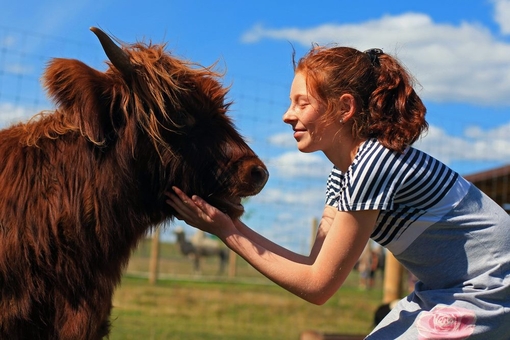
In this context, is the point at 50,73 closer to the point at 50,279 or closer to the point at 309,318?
the point at 50,279

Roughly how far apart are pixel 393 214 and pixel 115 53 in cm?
151

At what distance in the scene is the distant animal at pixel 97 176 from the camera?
3.29 m

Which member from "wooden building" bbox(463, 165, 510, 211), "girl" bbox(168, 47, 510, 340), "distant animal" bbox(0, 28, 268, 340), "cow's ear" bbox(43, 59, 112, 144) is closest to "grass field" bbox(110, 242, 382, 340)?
"wooden building" bbox(463, 165, 510, 211)

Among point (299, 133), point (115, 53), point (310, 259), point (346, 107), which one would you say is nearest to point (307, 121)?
point (299, 133)

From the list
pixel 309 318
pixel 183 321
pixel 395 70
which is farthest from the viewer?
pixel 309 318

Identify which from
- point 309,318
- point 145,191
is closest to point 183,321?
point 309,318

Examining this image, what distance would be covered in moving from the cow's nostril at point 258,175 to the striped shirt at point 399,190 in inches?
17.6

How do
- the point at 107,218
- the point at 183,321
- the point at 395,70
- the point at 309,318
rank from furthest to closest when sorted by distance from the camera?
the point at 309,318 < the point at 183,321 < the point at 107,218 < the point at 395,70

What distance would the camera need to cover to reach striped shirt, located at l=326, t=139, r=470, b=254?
3027 mm

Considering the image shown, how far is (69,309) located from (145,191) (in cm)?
67

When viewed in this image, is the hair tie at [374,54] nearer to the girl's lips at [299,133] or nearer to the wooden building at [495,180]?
the girl's lips at [299,133]

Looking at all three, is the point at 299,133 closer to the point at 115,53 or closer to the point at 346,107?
the point at 346,107

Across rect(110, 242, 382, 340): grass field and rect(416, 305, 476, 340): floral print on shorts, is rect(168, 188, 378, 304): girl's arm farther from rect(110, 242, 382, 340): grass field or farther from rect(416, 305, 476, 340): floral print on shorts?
rect(110, 242, 382, 340): grass field

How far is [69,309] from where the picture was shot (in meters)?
3.34
